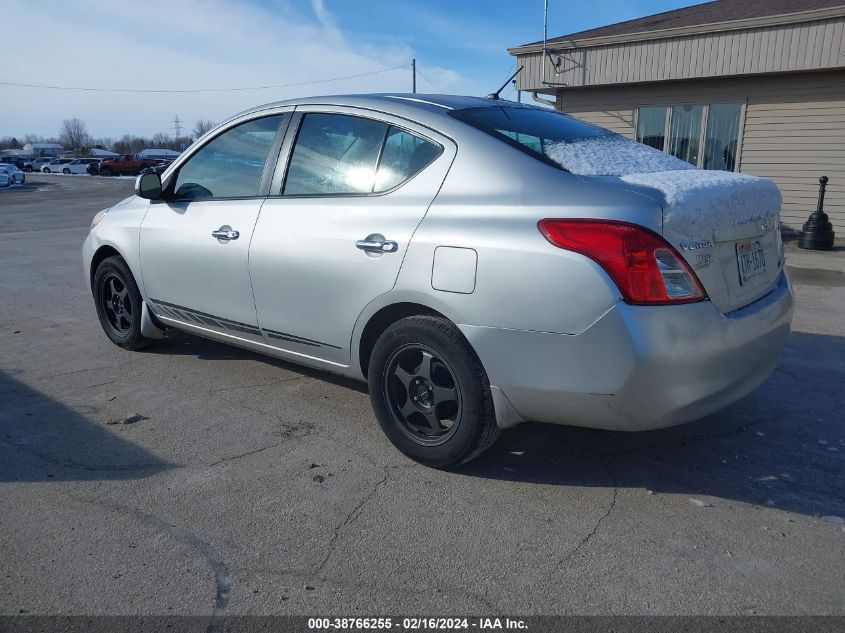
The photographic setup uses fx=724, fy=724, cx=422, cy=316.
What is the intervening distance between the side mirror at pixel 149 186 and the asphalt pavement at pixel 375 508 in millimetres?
1206

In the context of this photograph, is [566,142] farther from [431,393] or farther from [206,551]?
[206,551]

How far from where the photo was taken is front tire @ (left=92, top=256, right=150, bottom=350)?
5098 millimetres

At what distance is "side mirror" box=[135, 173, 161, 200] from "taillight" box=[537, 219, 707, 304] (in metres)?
3.04

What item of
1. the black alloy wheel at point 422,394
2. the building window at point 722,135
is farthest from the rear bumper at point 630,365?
the building window at point 722,135

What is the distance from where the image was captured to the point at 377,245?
340 centimetres

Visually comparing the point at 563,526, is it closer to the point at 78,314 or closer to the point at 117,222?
the point at 117,222

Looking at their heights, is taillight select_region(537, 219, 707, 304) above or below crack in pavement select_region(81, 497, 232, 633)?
above

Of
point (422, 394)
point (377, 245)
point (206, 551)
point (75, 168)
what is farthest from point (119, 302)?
point (75, 168)

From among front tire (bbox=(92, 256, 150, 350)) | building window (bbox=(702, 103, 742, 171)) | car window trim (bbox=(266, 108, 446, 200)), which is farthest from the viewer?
building window (bbox=(702, 103, 742, 171))

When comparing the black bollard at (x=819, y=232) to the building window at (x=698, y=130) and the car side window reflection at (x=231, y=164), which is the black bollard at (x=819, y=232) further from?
the car side window reflection at (x=231, y=164)

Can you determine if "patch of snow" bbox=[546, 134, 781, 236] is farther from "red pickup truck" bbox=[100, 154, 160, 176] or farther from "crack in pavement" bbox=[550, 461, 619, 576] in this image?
"red pickup truck" bbox=[100, 154, 160, 176]

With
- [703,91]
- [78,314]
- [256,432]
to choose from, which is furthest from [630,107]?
[256,432]

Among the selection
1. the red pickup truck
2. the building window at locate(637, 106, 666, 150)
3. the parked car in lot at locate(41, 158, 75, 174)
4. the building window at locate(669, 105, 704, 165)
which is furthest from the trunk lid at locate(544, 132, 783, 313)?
the parked car in lot at locate(41, 158, 75, 174)

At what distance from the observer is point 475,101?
12.8 feet
